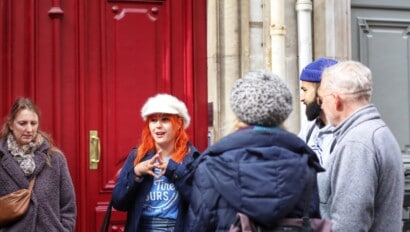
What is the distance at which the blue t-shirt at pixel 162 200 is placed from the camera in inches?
148

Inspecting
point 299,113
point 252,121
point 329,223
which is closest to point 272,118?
point 252,121

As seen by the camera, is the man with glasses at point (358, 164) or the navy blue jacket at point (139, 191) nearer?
the man with glasses at point (358, 164)

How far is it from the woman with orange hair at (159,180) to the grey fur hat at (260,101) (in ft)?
3.55

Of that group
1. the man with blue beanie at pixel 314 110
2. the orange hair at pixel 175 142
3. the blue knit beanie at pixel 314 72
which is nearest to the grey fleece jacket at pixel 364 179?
the man with blue beanie at pixel 314 110

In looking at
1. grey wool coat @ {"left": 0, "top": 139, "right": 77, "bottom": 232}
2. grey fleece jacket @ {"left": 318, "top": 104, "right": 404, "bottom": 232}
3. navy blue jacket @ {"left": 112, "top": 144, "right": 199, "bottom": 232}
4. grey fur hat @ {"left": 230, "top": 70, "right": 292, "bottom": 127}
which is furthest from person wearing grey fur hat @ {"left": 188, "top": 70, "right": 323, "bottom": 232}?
grey wool coat @ {"left": 0, "top": 139, "right": 77, "bottom": 232}

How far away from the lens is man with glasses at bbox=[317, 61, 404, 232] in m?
2.86

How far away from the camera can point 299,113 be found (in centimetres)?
511

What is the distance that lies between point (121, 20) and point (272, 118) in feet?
8.45

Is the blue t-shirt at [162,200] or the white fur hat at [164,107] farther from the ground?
the white fur hat at [164,107]

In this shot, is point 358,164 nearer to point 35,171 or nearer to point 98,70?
point 35,171

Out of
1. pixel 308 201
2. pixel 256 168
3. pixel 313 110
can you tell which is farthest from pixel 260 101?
pixel 313 110

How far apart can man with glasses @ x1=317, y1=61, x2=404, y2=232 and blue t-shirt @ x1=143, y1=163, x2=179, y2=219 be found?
963mm

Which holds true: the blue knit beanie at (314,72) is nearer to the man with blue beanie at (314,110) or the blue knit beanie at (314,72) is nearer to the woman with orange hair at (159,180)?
the man with blue beanie at (314,110)

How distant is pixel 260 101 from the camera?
2697mm
